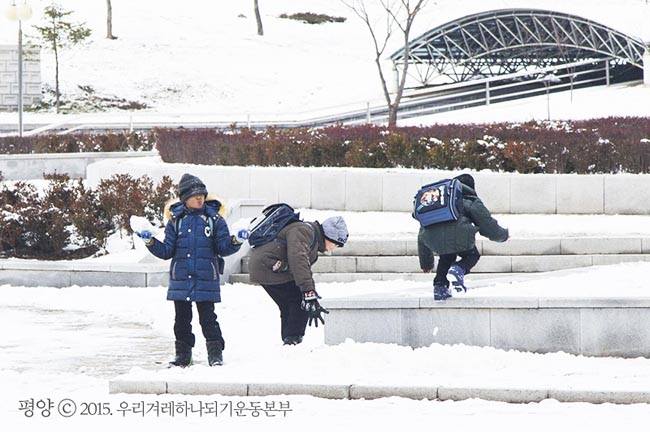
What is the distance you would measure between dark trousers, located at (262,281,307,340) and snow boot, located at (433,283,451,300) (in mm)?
1074

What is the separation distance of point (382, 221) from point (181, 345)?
830 centimetres

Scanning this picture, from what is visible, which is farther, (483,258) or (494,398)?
(483,258)

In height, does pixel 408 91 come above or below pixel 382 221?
Answer: above

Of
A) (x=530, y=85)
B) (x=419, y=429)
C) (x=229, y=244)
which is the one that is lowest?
(x=419, y=429)

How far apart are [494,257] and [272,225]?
20.1 feet

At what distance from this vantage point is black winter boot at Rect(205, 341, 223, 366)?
1084 centimetres

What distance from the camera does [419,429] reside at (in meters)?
8.58

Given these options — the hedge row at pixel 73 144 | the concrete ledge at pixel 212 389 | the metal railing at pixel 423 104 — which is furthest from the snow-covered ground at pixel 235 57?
the concrete ledge at pixel 212 389

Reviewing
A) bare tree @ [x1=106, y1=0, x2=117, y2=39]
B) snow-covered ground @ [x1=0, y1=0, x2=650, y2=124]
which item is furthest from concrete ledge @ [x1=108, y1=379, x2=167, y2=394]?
bare tree @ [x1=106, y1=0, x2=117, y2=39]

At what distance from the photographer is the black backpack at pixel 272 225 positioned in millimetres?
11344

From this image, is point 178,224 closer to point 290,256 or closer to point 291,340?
point 290,256

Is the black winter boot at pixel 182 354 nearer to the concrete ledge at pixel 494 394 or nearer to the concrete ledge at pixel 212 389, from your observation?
the concrete ledge at pixel 212 389

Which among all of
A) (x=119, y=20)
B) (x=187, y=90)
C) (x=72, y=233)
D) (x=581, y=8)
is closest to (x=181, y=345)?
(x=72, y=233)

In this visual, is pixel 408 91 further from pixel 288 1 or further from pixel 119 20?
pixel 288 1
